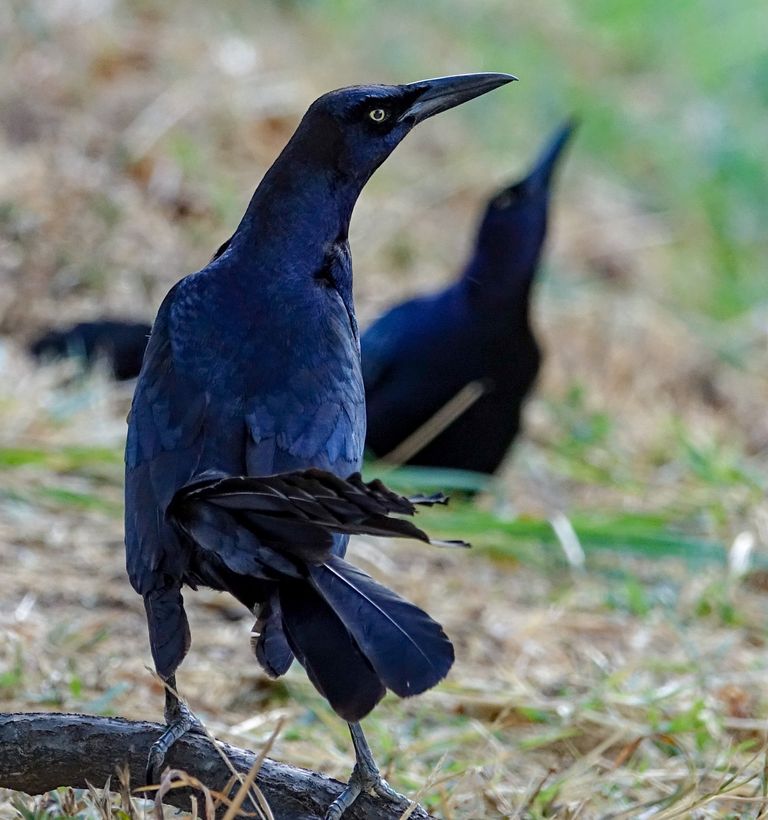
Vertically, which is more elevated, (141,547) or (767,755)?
(141,547)

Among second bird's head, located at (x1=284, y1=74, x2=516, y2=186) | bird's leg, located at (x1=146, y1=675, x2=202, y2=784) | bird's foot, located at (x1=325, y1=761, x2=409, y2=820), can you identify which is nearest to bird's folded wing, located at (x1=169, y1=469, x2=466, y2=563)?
bird's leg, located at (x1=146, y1=675, x2=202, y2=784)

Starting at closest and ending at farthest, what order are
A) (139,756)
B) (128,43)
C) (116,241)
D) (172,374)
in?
(139,756) < (172,374) < (116,241) < (128,43)

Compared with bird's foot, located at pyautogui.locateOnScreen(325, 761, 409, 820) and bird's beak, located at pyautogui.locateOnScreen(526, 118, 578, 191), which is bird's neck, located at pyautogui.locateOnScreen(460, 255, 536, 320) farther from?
bird's foot, located at pyautogui.locateOnScreen(325, 761, 409, 820)

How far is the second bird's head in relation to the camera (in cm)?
232

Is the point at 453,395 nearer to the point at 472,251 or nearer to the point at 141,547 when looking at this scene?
the point at 472,251

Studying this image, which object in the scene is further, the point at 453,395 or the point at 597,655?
the point at 453,395

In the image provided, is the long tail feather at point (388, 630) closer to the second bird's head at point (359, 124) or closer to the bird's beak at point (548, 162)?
the second bird's head at point (359, 124)

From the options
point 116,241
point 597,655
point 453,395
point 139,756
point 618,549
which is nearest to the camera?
point 139,756

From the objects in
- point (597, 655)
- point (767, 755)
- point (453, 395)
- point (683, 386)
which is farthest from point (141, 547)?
point (683, 386)

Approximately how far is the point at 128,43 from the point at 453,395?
11.5 feet

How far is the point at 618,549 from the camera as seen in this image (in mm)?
4031

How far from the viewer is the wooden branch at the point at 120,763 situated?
1.85 m

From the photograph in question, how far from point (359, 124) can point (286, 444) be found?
633 millimetres

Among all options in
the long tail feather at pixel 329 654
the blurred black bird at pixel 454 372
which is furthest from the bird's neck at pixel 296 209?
the blurred black bird at pixel 454 372
